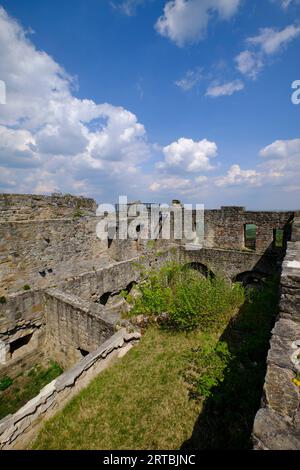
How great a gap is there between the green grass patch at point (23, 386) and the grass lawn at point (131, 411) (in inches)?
99.6

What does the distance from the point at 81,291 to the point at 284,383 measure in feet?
22.1

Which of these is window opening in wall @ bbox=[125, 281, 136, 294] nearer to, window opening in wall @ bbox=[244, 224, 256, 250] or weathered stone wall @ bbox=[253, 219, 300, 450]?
weathered stone wall @ bbox=[253, 219, 300, 450]

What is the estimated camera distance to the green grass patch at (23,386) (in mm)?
5383

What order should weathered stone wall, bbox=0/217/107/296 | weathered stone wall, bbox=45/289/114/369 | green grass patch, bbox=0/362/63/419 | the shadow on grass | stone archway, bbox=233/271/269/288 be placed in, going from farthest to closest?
stone archway, bbox=233/271/269/288, weathered stone wall, bbox=0/217/107/296, weathered stone wall, bbox=45/289/114/369, green grass patch, bbox=0/362/63/419, the shadow on grass

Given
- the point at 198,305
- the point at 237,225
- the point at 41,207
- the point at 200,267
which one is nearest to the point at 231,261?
the point at 200,267

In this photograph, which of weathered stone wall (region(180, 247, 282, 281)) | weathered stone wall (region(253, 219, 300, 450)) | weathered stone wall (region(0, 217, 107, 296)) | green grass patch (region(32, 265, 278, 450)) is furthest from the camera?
weathered stone wall (region(180, 247, 282, 281))

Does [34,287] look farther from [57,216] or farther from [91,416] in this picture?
[91,416]

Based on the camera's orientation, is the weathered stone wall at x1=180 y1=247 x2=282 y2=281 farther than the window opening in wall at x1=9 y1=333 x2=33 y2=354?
Yes

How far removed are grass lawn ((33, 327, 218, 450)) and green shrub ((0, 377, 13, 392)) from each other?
10.4ft

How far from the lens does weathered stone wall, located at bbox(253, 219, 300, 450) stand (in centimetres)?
147

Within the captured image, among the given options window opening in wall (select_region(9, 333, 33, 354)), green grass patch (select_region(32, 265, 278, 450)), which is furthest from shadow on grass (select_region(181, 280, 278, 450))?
A: window opening in wall (select_region(9, 333, 33, 354))

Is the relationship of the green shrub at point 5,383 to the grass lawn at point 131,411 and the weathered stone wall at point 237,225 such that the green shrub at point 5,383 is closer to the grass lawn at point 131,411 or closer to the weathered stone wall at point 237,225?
the grass lawn at point 131,411

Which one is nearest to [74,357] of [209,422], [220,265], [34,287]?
[34,287]

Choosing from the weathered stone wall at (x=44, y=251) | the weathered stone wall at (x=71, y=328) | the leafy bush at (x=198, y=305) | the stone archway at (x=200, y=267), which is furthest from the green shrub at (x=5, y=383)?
the stone archway at (x=200, y=267)
